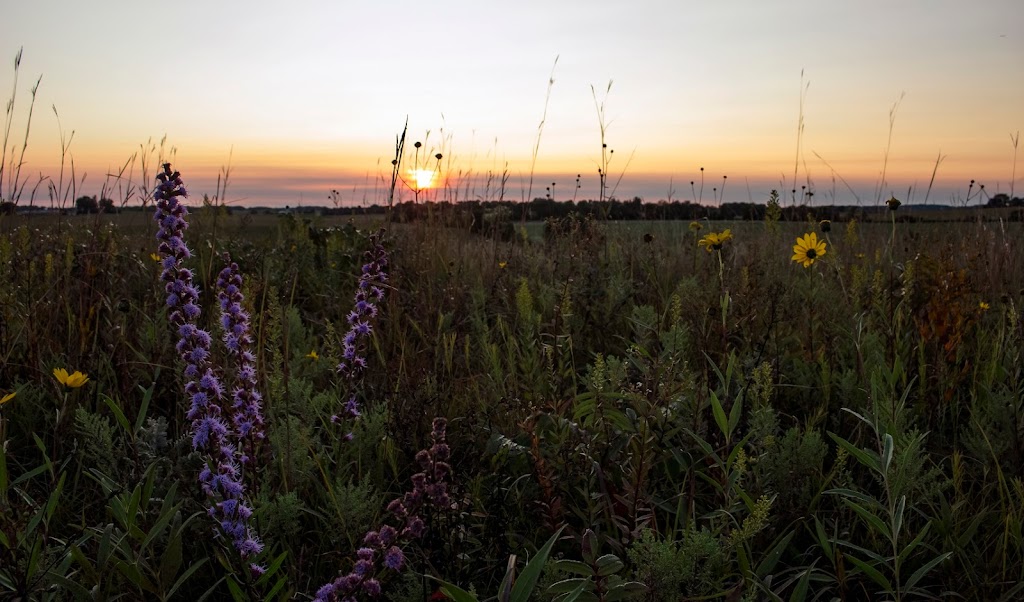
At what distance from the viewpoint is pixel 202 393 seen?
167 centimetres

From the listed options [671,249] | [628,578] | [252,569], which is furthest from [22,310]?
[671,249]

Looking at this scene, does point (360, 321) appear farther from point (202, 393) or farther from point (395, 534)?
point (395, 534)

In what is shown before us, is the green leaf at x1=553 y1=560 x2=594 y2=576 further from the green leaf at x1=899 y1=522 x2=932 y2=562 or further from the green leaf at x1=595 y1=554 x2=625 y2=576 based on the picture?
the green leaf at x1=899 y1=522 x2=932 y2=562

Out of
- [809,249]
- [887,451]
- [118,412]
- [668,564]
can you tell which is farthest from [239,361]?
[809,249]

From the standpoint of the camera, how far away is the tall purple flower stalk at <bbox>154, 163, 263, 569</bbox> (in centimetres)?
164

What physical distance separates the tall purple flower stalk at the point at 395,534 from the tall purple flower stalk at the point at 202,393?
407 millimetres

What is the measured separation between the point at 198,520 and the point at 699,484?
153cm

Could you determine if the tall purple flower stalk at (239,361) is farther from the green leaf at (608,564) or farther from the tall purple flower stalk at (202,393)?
the green leaf at (608,564)

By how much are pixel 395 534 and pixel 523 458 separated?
33.5 inches

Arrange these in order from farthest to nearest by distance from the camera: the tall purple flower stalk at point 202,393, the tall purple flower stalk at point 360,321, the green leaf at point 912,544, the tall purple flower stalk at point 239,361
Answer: the tall purple flower stalk at point 360,321 < the tall purple flower stalk at point 239,361 < the tall purple flower stalk at point 202,393 < the green leaf at point 912,544

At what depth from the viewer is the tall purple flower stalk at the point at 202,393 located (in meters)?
1.64

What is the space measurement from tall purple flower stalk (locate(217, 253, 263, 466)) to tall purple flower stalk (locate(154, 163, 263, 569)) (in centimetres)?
4

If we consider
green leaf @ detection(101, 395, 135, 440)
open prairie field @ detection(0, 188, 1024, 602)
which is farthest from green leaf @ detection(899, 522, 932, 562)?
green leaf @ detection(101, 395, 135, 440)

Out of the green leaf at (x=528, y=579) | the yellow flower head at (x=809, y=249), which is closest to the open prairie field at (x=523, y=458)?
the green leaf at (x=528, y=579)
